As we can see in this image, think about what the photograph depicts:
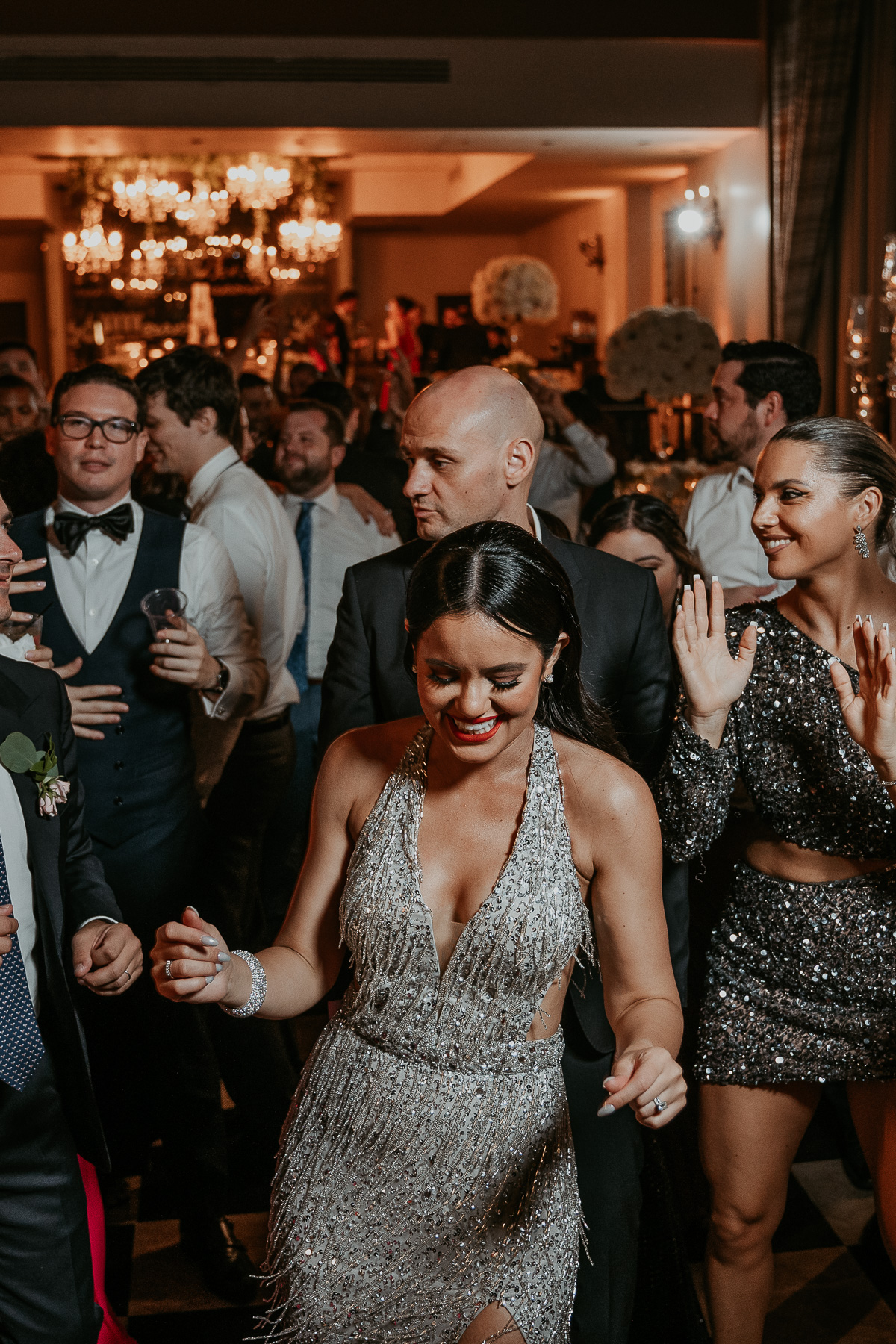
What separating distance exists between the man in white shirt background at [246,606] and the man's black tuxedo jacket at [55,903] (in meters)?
1.08

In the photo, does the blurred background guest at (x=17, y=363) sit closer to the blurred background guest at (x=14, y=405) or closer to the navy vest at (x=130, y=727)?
the blurred background guest at (x=14, y=405)

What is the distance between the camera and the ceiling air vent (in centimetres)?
883

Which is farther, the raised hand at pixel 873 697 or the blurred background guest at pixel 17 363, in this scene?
the blurred background guest at pixel 17 363

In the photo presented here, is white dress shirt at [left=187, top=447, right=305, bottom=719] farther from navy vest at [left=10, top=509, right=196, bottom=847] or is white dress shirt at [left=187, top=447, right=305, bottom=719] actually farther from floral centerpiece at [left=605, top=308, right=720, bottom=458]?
floral centerpiece at [left=605, top=308, right=720, bottom=458]

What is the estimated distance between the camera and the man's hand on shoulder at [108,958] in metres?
1.78

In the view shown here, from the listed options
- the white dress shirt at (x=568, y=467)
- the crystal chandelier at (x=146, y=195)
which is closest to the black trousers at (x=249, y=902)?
the white dress shirt at (x=568, y=467)

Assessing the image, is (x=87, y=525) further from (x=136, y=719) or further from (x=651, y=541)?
(x=651, y=541)

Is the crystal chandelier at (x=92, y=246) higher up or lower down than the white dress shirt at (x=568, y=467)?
higher up

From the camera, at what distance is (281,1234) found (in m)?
1.62

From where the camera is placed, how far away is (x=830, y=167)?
8.40 meters

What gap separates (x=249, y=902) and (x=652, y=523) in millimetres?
1367

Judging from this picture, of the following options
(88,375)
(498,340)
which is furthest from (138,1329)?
(498,340)

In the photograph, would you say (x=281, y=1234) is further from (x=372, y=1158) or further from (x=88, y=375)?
(x=88, y=375)

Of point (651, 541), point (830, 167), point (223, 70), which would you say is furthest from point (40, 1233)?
point (223, 70)
